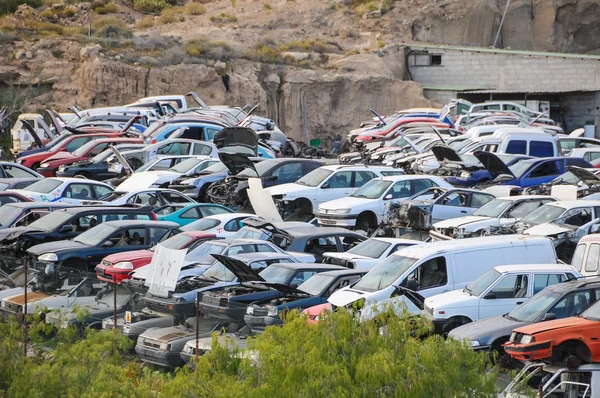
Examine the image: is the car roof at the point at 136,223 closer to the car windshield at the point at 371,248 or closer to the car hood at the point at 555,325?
the car windshield at the point at 371,248

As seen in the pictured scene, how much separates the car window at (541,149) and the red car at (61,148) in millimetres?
13370

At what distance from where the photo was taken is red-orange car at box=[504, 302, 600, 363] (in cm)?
1249

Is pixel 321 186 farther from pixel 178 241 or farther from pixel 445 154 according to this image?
pixel 178 241

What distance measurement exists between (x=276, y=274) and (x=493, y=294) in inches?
136

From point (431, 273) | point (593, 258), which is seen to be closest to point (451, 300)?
point (431, 273)

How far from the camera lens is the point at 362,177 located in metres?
26.3

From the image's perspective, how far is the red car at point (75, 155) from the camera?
30844 mm

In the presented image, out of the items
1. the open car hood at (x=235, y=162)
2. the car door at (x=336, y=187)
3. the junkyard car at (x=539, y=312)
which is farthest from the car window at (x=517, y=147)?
the junkyard car at (x=539, y=312)

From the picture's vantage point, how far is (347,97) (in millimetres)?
51594

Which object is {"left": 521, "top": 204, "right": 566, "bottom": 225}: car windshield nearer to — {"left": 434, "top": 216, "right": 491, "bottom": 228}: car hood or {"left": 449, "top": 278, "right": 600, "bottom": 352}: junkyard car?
{"left": 434, "top": 216, "right": 491, "bottom": 228}: car hood

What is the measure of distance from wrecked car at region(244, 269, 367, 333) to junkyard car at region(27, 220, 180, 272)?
5162 millimetres

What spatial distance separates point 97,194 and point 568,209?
11448 mm

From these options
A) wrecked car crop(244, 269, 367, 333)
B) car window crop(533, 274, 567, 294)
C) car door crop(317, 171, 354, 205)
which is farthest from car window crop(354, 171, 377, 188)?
car window crop(533, 274, 567, 294)

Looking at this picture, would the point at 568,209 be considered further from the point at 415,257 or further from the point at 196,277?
the point at 196,277
